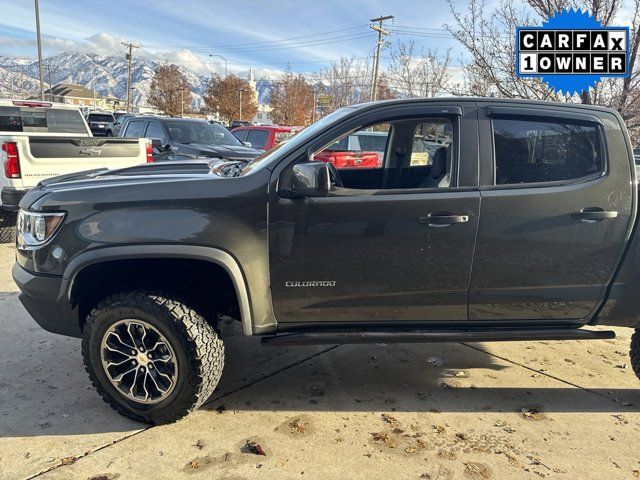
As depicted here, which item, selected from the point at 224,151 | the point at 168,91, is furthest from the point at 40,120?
the point at 168,91

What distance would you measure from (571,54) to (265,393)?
672 centimetres

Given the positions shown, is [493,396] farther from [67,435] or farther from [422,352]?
[67,435]

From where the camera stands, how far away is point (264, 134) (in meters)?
11.8

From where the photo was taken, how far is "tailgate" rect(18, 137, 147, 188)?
6.07m

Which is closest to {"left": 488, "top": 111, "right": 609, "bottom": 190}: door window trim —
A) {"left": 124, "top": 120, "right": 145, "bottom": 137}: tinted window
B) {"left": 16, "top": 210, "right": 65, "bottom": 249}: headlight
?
{"left": 16, "top": 210, "right": 65, "bottom": 249}: headlight

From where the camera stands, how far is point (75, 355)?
388cm

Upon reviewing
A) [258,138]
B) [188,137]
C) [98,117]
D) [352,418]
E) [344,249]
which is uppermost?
[98,117]

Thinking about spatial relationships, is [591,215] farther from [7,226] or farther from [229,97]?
[229,97]

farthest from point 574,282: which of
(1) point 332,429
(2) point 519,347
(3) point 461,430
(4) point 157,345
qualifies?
(4) point 157,345

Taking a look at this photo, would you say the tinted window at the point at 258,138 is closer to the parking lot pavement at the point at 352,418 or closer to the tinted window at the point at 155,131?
the tinted window at the point at 155,131

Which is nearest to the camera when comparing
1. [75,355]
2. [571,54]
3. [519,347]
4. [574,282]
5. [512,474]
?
[512,474]

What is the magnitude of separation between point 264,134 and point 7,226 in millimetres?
6264

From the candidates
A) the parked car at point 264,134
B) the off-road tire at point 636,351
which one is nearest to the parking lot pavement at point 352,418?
the off-road tire at point 636,351

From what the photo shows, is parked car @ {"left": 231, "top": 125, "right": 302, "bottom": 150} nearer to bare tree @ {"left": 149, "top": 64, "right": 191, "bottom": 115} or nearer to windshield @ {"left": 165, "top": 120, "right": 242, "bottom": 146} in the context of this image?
windshield @ {"left": 165, "top": 120, "right": 242, "bottom": 146}
